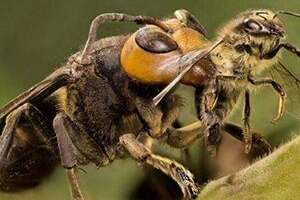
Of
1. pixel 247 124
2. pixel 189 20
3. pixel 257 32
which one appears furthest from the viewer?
pixel 189 20

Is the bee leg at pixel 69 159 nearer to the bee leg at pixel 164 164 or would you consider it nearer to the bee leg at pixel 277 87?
the bee leg at pixel 164 164

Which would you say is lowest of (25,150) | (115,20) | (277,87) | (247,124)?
(25,150)

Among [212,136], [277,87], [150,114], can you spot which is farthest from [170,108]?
[277,87]

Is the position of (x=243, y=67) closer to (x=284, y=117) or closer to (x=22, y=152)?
(x=284, y=117)

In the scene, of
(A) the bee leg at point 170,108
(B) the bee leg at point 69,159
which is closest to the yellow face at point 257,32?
(A) the bee leg at point 170,108

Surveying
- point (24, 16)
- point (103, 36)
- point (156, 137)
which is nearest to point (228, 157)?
point (156, 137)

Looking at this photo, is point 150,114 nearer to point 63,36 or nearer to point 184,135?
point 184,135
